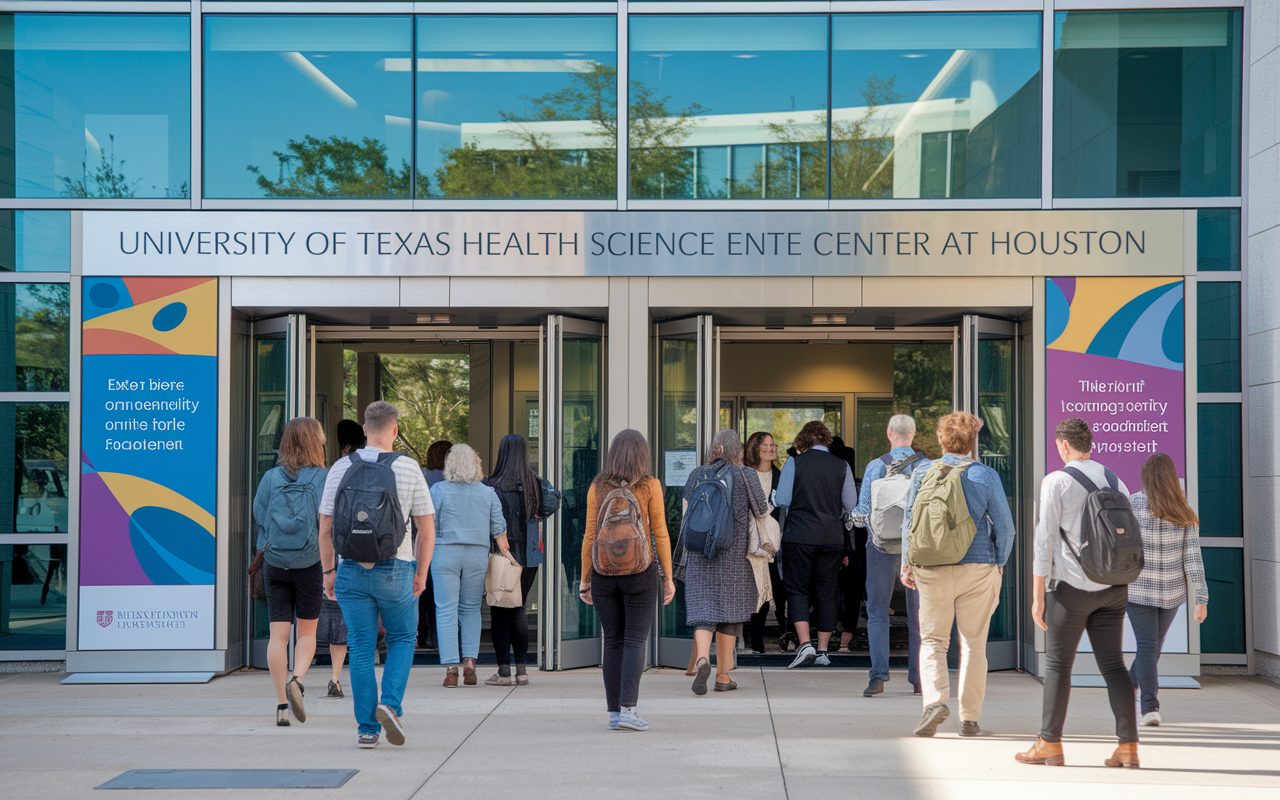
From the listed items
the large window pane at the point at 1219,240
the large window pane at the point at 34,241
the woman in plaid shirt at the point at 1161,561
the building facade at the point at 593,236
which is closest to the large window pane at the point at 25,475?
the building facade at the point at 593,236

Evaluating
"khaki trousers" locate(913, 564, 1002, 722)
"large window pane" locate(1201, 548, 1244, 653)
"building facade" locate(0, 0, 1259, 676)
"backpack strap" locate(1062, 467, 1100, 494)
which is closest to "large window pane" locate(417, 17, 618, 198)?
"building facade" locate(0, 0, 1259, 676)

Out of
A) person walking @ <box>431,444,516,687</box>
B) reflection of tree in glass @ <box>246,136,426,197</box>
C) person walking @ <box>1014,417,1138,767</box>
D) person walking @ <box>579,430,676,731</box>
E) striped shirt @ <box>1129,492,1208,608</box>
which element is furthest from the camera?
reflection of tree in glass @ <box>246,136,426,197</box>

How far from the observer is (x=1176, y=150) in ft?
27.3

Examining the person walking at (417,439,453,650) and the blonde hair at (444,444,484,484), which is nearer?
the blonde hair at (444,444,484,484)

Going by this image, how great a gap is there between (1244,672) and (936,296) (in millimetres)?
3507

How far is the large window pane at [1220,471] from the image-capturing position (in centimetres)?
834

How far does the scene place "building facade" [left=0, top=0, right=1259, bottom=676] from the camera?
315 inches

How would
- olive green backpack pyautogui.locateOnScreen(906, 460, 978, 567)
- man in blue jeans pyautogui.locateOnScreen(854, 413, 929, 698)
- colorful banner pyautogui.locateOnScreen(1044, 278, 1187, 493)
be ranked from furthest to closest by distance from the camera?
colorful banner pyautogui.locateOnScreen(1044, 278, 1187, 493)
man in blue jeans pyautogui.locateOnScreen(854, 413, 929, 698)
olive green backpack pyautogui.locateOnScreen(906, 460, 978, 567)

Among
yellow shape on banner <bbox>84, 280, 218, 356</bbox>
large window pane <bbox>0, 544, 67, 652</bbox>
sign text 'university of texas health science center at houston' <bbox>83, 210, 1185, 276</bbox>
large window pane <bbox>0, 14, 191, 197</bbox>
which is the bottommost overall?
large window pane <bbox>0, 544, 67, 652</bbox>

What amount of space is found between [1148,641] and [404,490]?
4.05m

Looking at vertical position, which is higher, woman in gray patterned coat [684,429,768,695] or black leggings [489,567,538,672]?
woman in gray patterned coat [684,429,768,695]

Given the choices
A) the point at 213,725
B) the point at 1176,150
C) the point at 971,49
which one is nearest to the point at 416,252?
the point at 213,725

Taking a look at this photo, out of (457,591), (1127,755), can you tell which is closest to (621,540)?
(457,591)

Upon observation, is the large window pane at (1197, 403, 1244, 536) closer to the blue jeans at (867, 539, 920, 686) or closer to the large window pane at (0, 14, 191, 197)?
the blue jeans at (867, 539, 920, 686)
